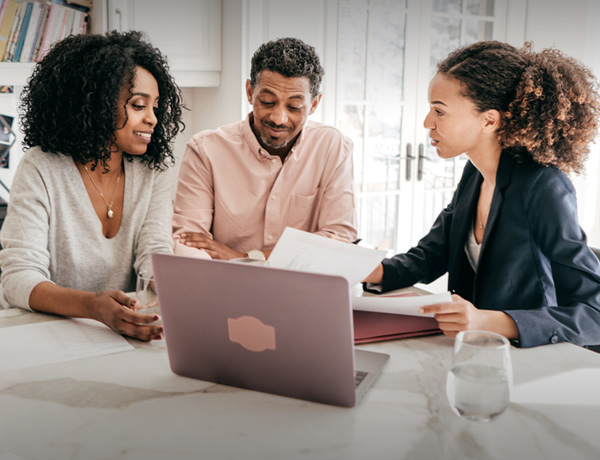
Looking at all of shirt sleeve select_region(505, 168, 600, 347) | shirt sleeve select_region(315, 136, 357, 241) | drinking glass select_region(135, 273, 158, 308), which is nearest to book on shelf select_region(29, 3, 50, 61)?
shirt sleeve select_region(315, 136, 357, 241)

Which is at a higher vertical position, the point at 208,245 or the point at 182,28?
the point at 182,28

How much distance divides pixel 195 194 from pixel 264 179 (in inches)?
9.5

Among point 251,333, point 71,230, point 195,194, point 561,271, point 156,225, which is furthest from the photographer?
point 195,194

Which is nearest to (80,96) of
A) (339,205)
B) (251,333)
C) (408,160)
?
(339,205)

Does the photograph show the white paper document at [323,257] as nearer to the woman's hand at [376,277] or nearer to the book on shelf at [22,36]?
the woman's hand at [376,277]

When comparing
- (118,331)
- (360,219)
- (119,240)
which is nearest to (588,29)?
(360,219)

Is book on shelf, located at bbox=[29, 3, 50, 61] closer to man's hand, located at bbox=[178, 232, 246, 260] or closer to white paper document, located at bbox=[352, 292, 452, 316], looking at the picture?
man's hand, located at bbox=[178, 232, 246, 260]

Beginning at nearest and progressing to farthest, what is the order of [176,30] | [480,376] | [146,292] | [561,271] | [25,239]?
[480,376]
[146,292]
[561,271]
[25,239]
[176,30]

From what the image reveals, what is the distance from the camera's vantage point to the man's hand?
1.90 metres

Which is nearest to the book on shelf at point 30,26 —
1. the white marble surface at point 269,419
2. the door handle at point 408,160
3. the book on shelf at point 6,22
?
Result: the book on shelf at point 6,22

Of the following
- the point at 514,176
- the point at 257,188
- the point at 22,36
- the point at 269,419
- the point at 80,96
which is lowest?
the point at 269,419

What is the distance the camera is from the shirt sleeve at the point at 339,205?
2.07 meters

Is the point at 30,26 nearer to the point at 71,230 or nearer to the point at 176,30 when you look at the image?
the point at 176,30

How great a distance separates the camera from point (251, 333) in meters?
0.90
